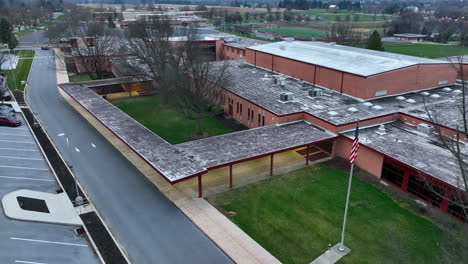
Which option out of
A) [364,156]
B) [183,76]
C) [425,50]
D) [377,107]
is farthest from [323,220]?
[425,50]

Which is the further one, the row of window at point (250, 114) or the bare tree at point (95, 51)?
the bare tree at point (95, 51)

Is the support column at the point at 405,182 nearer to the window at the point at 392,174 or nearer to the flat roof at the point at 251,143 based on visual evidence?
the window at the point at 392,174

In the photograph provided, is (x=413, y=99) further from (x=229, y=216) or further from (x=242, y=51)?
(x=242, y=51)

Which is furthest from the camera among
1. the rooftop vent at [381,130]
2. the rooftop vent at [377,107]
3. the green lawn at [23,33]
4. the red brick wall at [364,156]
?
the green lawn at [23,33]

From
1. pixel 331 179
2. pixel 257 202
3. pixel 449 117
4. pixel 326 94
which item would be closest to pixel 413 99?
pixel 449 117

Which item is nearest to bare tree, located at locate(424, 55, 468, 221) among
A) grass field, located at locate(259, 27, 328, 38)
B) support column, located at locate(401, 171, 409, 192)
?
support column, located at locate(401, 171, 409, 192)

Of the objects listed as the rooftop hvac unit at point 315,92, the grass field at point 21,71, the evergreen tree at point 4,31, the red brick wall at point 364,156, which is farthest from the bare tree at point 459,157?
the evergreen tree at point 4,31

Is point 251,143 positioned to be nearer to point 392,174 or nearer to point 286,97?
point 286,97
